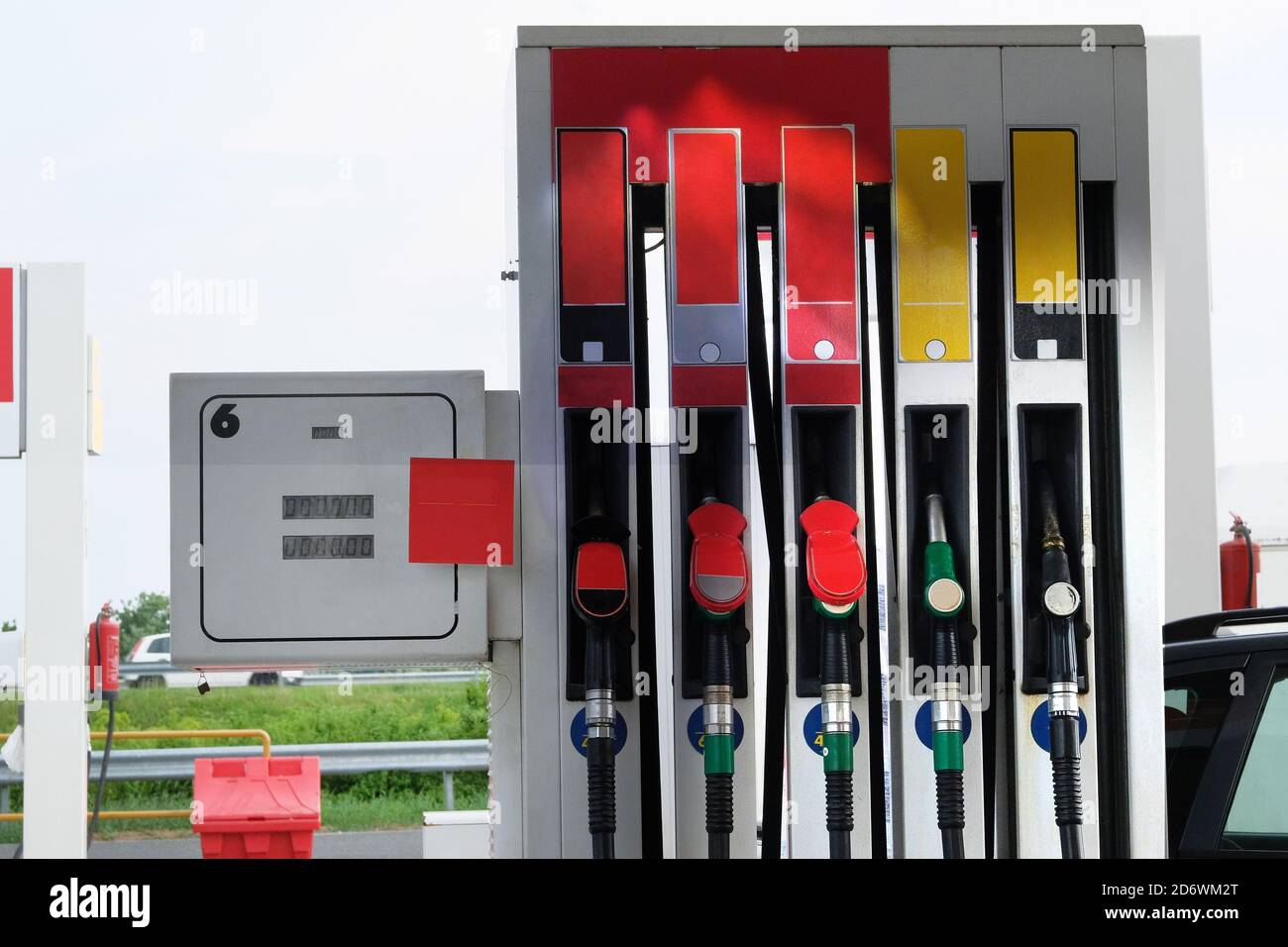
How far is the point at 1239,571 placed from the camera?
594cm

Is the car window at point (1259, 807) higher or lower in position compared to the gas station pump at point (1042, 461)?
lower

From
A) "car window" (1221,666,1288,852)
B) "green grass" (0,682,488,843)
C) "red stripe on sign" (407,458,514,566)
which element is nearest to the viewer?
"red stripe on sign" (407,458,514,566)

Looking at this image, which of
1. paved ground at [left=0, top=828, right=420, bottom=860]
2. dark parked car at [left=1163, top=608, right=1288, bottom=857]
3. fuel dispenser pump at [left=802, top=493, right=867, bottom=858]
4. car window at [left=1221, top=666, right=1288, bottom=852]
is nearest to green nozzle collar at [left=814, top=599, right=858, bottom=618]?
fuel dispenser pump at [left=802, top=493, right=867, bottom=858]

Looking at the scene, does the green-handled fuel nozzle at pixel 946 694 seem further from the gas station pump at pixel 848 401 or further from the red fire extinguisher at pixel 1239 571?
the red fire extinguisher at pixel 1239 571

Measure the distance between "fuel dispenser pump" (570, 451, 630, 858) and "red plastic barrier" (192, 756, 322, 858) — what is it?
1140mm

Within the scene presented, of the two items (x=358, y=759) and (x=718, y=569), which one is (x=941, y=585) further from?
(x=358, y=759)

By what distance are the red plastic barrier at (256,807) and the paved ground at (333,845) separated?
5643 mm

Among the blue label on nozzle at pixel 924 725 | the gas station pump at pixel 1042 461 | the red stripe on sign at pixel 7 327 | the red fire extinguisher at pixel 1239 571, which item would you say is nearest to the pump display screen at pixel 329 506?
the blue label on nozzle at pixel 924 725

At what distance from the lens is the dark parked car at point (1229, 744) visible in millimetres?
3166

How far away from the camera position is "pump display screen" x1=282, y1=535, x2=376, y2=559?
252 centimetres

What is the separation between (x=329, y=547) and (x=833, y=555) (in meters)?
0.90

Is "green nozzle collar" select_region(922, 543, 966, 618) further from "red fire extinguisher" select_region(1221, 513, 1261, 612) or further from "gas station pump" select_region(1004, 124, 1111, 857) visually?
"red fire extinguisher" select_region(1221, 513, 1261, 612)

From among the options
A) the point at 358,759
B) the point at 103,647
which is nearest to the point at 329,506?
the point at 103,647
